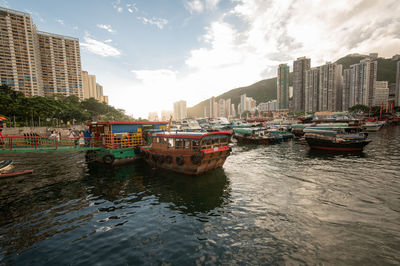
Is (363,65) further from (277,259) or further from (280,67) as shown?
(277,259)

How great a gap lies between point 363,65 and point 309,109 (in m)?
37.4

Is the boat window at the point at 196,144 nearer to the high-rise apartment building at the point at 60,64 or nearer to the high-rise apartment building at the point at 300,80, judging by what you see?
the high-rise apartment building at the point at 60,64

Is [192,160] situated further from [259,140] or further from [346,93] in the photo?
[346,93]

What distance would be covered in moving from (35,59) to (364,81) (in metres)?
185

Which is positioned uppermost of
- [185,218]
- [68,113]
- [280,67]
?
[280,67]

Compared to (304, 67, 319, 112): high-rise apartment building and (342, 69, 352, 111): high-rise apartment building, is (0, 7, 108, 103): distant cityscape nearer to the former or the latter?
(304, 67, 319, 112): high-rise apartment building

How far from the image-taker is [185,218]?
8.30 m

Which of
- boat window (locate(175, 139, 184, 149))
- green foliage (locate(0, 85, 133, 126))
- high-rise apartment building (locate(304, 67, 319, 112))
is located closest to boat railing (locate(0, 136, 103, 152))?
boat window (locate(175, 139, 184, 149))

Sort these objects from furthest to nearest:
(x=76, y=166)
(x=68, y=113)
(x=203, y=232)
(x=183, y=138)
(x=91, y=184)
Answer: (x=68, y=113) < (x=76, y=166) < (x=183, y=138) < (x=91, y=184) < (x=203, y=232)

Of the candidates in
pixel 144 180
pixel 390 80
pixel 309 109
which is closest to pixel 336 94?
pixel 309 109

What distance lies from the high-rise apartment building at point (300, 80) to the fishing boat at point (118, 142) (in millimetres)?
144585

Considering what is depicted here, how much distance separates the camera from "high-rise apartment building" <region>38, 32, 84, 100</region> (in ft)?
309

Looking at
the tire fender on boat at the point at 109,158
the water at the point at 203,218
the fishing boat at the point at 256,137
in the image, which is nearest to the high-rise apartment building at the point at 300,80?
the fishing boat at the point at 256,137

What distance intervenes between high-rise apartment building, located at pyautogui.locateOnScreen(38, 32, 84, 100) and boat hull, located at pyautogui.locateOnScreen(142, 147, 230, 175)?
106 m
